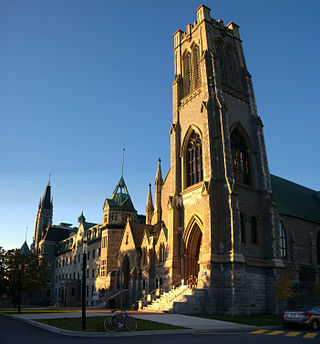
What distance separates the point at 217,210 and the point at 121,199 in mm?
28967

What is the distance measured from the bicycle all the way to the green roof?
88.0ft

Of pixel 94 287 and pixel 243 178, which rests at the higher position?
pixel 243 178

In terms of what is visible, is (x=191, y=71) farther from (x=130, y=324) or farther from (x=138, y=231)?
(x=130, y=324)

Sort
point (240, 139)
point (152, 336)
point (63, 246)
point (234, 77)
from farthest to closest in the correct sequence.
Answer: point (63, 246) → point (234, 77) → point (240, 139) → point (152, 336)

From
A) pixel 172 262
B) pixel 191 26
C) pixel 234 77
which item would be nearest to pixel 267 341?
pixel 172 262

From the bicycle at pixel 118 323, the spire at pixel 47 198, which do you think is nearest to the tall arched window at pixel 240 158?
the bicycle at pixel 118 323

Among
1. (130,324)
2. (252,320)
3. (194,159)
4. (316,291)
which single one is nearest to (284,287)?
(252,320)

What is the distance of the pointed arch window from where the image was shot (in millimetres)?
40219

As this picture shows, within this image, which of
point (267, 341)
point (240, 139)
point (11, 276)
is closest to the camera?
point (267, 341)

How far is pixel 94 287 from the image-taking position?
188 ft

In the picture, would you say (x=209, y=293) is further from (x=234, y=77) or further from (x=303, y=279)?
(x=234, y=77)

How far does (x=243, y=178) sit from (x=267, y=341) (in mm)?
23915

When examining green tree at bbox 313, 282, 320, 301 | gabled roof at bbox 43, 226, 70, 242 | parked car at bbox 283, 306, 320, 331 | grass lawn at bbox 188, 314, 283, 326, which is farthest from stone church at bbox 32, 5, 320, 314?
gabled roof at bbox 43, 226, 70, 242

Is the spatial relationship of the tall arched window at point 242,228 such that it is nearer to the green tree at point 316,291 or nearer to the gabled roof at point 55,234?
the green tree at point 316,291
